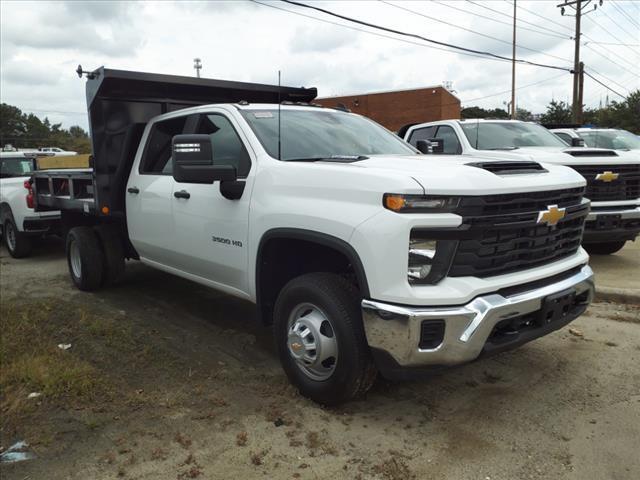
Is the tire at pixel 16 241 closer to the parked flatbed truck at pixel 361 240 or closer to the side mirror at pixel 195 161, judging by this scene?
the parked flatbed truck at pixel 361 240

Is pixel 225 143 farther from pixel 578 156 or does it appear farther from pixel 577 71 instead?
pixel 577 71

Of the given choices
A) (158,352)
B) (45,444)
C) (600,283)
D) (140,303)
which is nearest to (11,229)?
(140,303)

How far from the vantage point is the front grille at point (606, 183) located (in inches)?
264

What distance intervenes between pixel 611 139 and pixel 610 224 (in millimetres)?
4436

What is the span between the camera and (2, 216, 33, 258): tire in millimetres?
8984

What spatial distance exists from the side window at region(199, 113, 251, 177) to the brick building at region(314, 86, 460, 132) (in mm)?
33870

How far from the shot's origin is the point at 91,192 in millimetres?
6215

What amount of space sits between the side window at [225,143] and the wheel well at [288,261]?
62 centimetres

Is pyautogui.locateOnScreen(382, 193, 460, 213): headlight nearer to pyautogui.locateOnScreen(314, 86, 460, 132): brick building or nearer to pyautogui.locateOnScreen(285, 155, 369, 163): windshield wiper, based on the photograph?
pyautogui.locateOnScreen(285, 155, 369, 163): windshield wiper

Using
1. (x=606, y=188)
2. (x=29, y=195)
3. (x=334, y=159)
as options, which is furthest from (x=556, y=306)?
(x=29, y=195)

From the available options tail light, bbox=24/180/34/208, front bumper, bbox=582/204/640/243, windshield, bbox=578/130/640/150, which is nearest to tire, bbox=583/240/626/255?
front bumper, bbox=582/204/640/243

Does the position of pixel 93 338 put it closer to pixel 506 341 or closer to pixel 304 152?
pixel 304 152

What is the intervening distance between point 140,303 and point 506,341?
165 inches

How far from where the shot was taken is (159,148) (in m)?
5.36
